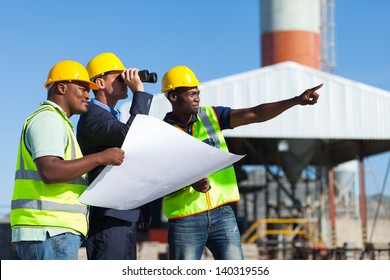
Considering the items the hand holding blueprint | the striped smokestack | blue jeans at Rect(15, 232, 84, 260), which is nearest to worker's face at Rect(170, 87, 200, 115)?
the hand holding blueprint

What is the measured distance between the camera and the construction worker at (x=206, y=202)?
15.0ft

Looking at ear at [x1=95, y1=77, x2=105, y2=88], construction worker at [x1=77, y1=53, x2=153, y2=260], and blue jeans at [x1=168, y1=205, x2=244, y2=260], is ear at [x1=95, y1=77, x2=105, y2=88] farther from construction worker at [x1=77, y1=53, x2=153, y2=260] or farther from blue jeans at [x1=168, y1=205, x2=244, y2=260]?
blue jeans at [x1=168, y1=205, x2=244, y2=260]

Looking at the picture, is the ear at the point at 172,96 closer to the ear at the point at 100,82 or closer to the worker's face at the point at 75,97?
the ear at the point at 100,82

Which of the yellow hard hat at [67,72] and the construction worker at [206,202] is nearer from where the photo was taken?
the yellow hard hat at [67,72]

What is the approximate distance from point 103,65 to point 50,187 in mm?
1119

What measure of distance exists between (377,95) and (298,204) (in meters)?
6.00

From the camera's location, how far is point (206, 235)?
15.1ft

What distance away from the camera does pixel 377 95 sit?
65.5 ft

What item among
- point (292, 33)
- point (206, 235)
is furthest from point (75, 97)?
point (292, 33)

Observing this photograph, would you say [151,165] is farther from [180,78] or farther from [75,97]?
[180,78]

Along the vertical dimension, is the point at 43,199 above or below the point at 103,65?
below

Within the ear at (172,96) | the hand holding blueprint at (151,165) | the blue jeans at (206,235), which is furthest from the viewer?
the ear at (172,96)

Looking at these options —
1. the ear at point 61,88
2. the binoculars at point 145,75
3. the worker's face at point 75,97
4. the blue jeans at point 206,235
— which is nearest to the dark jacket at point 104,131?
the binoculars at point 145,75

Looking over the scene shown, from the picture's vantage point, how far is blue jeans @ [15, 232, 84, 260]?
3444 mm
